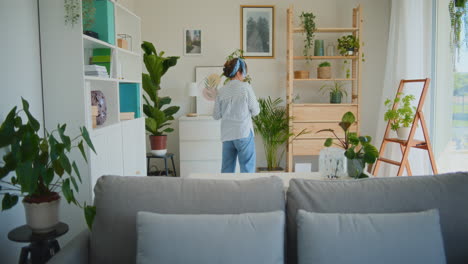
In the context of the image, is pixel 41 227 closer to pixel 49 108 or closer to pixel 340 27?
pixel 49 108

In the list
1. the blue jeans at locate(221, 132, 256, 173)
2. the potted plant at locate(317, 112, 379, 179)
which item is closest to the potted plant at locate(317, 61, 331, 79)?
the blue jeans at locate(221, 132, 256, 173)

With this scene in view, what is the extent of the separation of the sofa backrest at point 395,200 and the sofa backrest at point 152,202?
0.11 m

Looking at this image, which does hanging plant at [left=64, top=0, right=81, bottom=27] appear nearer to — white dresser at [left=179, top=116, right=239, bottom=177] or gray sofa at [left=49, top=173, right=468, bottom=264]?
gray sofa at [left=49, top=173, right=468, bottom=264]

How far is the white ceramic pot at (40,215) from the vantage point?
1690 millimetres

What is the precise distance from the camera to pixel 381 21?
203 inches

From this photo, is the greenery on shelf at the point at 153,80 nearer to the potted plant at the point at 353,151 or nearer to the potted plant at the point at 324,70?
the potted plant at the point at 324,70

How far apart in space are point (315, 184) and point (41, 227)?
1.27 m

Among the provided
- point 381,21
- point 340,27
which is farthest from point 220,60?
point 381,21

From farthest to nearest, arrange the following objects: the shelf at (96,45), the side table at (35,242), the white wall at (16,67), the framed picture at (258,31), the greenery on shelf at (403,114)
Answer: the framed picture at (258,31), the greenery on shelf at (403,114), the shelf at (96,45), the white wall at (16,67), the side table at (35,242)

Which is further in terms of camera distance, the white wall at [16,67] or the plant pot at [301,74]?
the plant pot at [301,74]

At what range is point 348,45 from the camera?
4.73m

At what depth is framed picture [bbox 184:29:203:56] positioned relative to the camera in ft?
16.9

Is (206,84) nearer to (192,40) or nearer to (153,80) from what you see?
(192,40)

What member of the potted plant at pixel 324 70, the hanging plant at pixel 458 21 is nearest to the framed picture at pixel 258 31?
the potted plant at pixel 324 70
